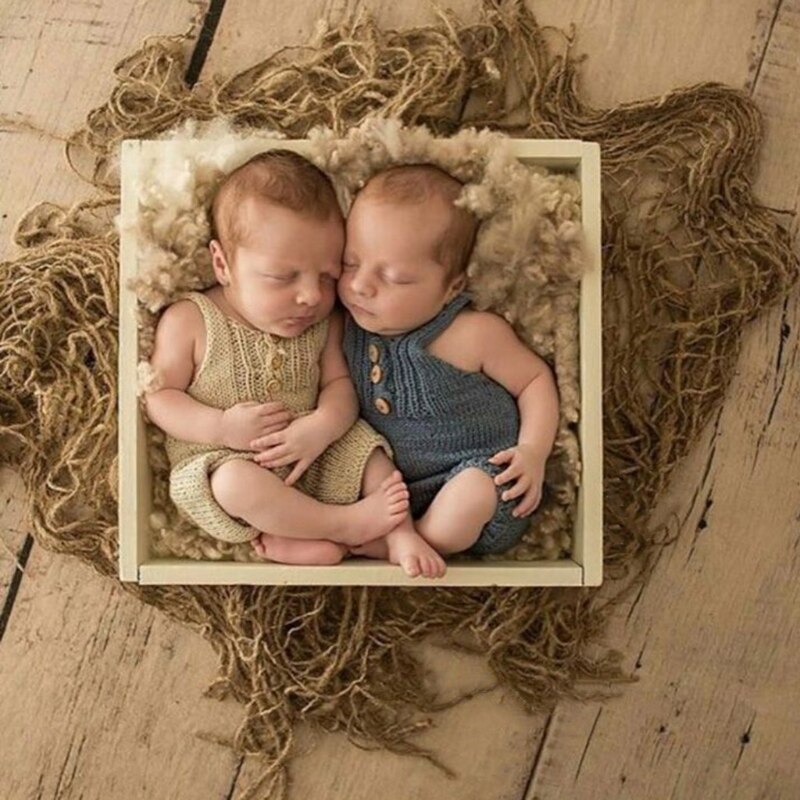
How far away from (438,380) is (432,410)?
3 centimetres

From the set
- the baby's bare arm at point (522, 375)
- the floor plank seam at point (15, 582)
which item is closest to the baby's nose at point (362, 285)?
the baby's bare arm at point (522, 375)

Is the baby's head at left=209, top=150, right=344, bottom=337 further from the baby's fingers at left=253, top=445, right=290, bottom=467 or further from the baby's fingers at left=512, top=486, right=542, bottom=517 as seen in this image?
the baby's fingers at left=512, top=486, right=542, bottom=517

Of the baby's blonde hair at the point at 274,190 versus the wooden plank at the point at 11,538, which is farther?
the wooden plank at the point at 11,538

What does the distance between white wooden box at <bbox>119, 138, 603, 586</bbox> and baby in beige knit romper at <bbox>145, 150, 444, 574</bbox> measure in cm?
2

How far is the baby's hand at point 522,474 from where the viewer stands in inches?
40.7

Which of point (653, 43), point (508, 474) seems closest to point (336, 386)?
point (508, 474)

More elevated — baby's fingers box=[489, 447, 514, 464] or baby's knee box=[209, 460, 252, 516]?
baby's fingers box=[489, 447, 514, 464]

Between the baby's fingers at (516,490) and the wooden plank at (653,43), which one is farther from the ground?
the wooden plank at (653,43)

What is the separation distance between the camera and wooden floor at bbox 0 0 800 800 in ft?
3.85

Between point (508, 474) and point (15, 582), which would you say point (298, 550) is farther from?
point (15, 582)

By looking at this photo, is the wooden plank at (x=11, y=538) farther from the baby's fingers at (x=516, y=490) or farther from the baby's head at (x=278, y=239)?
the baby's fingers at (x=516, y=490)

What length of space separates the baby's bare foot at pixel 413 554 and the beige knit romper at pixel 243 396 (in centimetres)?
6

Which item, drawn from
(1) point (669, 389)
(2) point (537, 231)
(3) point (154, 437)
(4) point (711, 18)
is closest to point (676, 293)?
(1) point (669, 389)

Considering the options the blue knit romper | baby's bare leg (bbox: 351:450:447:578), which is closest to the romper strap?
the blue knit romper
